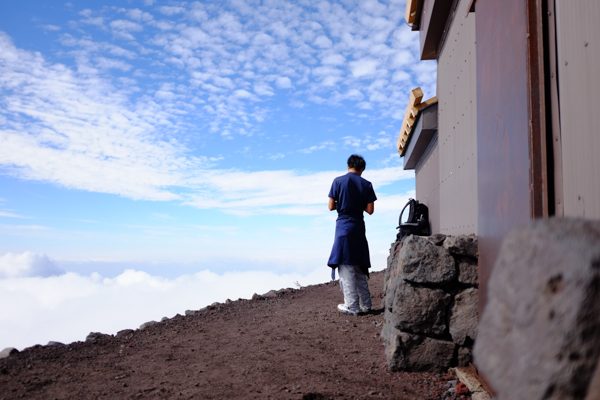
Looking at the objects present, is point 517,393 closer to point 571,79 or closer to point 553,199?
point 553,199

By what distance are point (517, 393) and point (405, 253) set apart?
9.00 feet

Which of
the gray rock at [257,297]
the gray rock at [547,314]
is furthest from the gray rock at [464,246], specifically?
the gray rock at [257,297]

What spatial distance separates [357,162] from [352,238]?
3.78 feet

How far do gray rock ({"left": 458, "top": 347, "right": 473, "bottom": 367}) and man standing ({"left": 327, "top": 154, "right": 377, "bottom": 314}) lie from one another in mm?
2328

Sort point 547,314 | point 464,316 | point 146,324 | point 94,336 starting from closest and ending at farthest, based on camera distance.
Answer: point 547,314 < point 464,316 < point 94,336 < point 146,324

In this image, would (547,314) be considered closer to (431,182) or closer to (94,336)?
(431,182)

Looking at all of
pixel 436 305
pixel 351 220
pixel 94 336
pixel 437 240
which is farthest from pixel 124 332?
pixel 437 240

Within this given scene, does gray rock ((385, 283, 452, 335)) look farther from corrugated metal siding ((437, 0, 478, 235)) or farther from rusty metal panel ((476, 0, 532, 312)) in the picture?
corrugated metal siding ((437, 0, 478, 235))

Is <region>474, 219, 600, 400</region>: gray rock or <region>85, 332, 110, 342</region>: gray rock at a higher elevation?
<region>474, 219, 600, 400</region>: gray rock

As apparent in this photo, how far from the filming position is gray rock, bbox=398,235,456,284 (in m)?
3.71

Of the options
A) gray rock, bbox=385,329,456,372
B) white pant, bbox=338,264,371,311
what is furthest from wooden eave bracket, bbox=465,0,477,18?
white pant, bbox=338,264,371,311

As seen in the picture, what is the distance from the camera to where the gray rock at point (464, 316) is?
143 inches

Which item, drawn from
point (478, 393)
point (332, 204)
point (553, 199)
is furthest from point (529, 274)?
point (332, 204)

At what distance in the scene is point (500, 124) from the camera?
9.82ft
